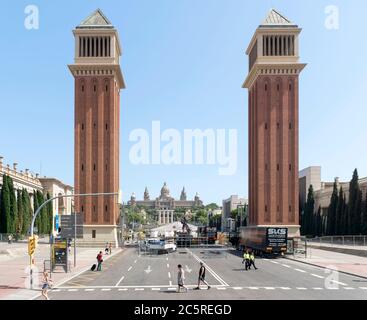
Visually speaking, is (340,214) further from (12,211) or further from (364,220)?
(12,211)

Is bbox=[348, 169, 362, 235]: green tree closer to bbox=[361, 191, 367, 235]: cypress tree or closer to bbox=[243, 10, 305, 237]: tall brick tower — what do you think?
bbox=[361, 191, 367, 235]: cypress tree

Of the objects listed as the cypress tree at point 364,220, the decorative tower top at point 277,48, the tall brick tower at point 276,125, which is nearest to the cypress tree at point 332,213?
the tall brick tower at point 276,125

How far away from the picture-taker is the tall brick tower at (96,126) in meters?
93.3

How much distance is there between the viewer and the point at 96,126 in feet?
313

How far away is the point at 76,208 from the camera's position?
93.2m

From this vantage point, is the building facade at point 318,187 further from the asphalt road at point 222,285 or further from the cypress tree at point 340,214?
the asphalt road at point 222,285

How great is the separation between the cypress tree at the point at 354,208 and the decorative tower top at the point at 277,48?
2274 cm

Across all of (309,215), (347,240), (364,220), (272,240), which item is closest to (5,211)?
(272,240)

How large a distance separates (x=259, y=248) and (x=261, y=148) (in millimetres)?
34678

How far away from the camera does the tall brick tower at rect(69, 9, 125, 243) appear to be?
306ft

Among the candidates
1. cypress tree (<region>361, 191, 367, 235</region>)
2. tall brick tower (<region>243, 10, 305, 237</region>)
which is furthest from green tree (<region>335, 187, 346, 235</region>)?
tall brick tower (<region>243, 10, 305, 237</region>)

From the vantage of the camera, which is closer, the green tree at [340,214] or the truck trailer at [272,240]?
the truck trailer at [272,240]
